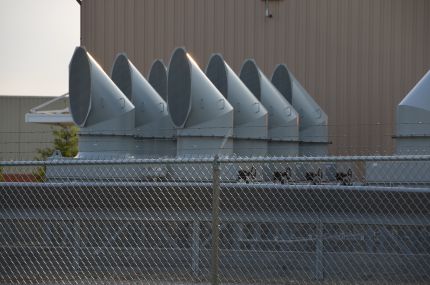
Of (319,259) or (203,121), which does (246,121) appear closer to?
(203,121)

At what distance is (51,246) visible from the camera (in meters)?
10.4

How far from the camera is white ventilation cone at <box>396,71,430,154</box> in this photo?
1468 centimetres

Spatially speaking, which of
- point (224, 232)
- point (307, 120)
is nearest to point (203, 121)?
point (224, 232)

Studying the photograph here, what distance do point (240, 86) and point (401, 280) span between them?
9752mm

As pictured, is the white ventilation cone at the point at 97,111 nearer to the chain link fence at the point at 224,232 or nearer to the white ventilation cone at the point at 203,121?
the white ventilation cone at the point at 203,121

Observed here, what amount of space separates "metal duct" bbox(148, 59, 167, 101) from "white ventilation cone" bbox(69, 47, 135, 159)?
5321 mm

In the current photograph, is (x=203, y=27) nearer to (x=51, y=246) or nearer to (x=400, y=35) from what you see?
(x=400, y=35)

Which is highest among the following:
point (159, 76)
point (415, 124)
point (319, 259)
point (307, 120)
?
point (159, 76)

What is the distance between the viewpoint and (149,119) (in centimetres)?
1939

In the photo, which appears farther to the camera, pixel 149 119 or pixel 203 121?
pixel 149 119

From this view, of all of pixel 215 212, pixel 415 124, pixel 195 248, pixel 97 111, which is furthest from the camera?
pixel 97 111

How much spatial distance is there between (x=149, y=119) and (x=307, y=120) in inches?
172

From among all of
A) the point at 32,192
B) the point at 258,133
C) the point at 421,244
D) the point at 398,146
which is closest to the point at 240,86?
the point at 258,133

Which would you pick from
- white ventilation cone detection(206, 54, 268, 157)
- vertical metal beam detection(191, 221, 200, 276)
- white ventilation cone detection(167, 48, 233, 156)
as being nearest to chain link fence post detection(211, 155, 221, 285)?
vertical metal beam detection(191, 221, 200, 276)
